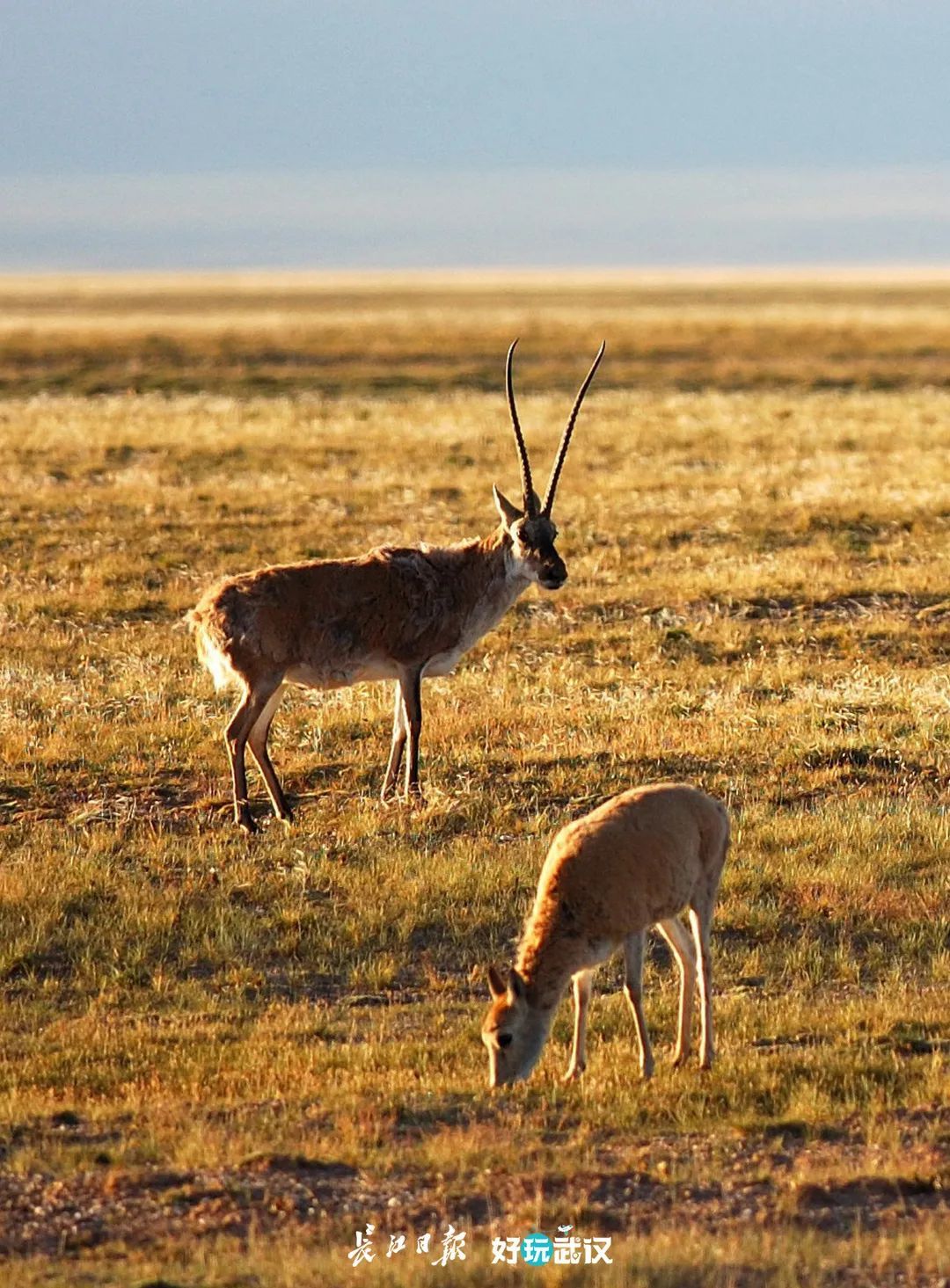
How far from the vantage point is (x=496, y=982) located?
8.34 m

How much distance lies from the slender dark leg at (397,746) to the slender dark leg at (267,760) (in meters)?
0.75

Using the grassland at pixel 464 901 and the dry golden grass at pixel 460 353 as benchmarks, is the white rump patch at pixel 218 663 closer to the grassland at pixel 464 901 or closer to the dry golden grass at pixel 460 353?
the grassland at pixel 464 901

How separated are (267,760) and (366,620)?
114 cm

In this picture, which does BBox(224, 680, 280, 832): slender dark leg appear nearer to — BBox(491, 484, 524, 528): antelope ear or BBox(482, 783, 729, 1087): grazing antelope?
BBox(491, 484, 524, 528): antelope ear

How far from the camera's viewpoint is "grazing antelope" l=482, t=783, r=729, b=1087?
8.55 meters

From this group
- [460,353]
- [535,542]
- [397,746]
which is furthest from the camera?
[460,353]

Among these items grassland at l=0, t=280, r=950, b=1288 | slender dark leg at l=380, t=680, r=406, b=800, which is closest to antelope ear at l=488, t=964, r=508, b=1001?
grassland at l=0, t=280, r=950, b=1288

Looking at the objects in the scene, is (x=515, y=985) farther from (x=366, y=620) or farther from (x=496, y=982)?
(x=366, y=620)

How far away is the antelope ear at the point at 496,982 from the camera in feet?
27.2

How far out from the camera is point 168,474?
3052cm

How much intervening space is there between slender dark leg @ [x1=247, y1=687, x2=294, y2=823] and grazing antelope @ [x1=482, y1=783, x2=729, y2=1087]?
4104 mm

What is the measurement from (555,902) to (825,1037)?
1.66 metres

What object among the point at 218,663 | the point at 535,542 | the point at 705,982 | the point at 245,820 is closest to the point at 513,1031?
the point at 705,982

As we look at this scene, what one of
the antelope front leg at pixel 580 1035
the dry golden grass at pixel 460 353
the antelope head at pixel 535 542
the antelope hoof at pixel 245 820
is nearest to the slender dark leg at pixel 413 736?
Result: the antelope hoof at pixel 245 820
